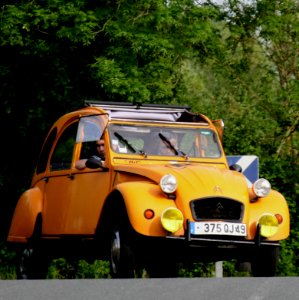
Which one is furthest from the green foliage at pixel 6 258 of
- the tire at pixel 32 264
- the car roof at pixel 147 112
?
the car roof at pixel 147 112

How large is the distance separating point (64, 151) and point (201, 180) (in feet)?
11.1

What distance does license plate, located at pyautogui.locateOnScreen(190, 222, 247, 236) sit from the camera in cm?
1214

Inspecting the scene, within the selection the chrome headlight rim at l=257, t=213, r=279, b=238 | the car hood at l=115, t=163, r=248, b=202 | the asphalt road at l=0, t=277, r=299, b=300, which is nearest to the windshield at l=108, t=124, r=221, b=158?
the car hood at l=115, t=163, r=248, b=202

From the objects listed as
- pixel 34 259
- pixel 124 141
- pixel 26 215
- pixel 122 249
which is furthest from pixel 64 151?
pixel 122 249

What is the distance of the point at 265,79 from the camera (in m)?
25.6

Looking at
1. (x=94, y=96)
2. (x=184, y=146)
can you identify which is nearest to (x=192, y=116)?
(x=184, y=146)

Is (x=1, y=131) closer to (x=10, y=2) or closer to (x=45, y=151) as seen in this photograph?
(x=10, y=2)

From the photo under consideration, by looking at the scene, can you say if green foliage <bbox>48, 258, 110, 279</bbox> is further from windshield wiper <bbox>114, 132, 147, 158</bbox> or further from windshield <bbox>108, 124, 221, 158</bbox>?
windshield wiper <bbox>114, 132, 147, 158</bbox>

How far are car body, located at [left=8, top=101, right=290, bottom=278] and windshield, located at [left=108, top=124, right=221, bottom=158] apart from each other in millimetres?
12

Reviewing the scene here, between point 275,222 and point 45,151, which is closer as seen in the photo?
point 275,222

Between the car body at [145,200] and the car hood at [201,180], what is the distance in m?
0.01

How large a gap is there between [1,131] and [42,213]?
1001 centimetres

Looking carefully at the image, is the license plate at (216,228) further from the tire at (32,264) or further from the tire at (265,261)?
A: the tire at (32,264)

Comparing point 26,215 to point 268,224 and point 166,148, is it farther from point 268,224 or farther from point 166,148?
point 268,224
